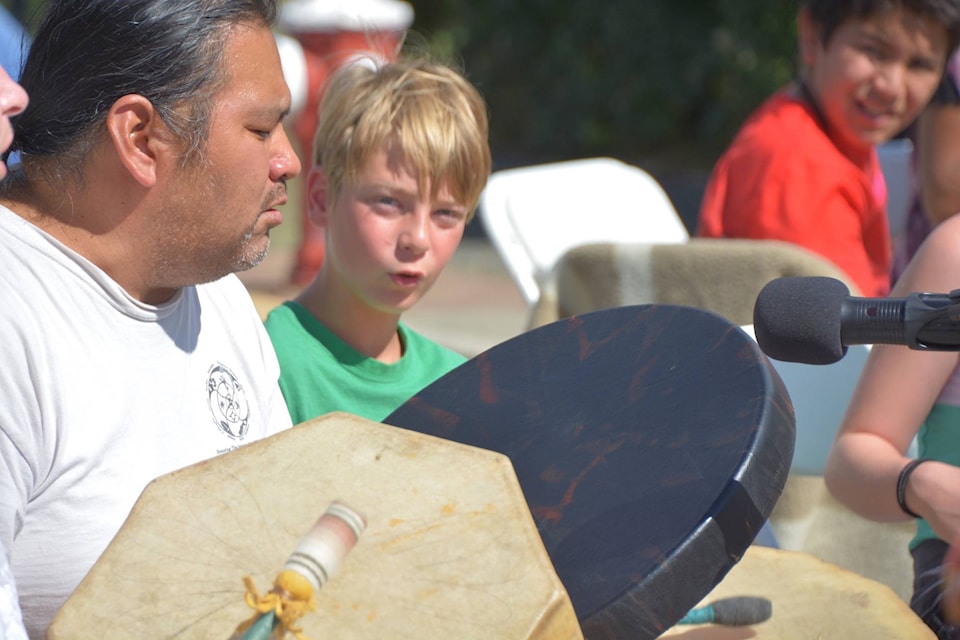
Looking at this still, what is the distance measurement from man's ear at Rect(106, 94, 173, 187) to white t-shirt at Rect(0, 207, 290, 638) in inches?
5.2

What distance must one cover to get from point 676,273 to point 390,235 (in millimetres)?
736

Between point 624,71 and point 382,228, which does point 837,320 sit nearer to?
point 382,228

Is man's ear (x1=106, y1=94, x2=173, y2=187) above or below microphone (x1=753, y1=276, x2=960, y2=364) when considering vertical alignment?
below

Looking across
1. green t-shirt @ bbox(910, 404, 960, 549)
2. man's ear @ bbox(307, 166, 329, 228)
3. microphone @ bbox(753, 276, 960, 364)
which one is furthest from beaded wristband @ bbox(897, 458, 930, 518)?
man's ear @ bbox(307, 166, 329, 228)

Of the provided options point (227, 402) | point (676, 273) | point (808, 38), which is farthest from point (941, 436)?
point (808, 38)

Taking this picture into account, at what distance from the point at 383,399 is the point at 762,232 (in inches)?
48.1

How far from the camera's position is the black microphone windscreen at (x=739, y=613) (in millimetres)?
1560

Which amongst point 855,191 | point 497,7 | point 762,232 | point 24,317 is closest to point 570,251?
point 762,232

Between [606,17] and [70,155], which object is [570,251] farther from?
[606,17]

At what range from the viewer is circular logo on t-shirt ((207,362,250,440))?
1612 millimetres

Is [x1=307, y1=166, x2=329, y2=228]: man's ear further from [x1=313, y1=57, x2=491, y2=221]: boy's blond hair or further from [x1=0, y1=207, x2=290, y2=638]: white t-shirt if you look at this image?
[x1=0, y1=207, x2=290, y2=638]: white t-shirt

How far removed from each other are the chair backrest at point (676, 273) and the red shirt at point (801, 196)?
0.97 feet

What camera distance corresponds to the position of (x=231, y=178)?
159cm

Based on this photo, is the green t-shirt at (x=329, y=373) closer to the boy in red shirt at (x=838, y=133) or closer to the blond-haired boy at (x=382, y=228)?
the blond-haired boy at (x=382, y=228)
